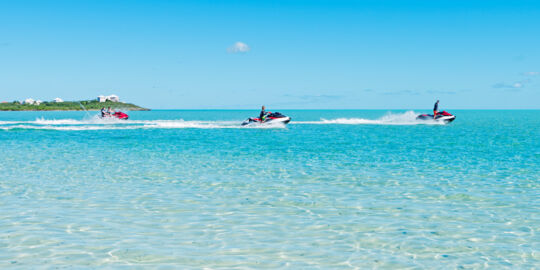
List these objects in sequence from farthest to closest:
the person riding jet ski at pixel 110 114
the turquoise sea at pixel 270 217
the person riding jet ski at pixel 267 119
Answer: the person riding jet ski at pixel 110 114 < the person riding jet ski at pixel 267 119 < the turquoise sea at pixel 270 217

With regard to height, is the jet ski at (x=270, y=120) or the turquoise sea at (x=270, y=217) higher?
the jet ski at (x=270, y=120)

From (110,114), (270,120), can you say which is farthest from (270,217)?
(110,114)

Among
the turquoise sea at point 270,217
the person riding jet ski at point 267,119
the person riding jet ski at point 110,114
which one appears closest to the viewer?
the turquoise sea at point 270,217

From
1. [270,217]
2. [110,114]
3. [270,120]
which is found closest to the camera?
[270,217]

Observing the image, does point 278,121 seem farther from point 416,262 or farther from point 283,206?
point 416,262

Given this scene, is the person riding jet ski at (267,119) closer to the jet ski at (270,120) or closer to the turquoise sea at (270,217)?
the jet ski at (270,120)

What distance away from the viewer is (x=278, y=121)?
56219mm

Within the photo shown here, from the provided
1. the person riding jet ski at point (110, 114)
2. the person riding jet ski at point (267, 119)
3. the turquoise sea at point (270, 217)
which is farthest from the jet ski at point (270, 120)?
the turquoise sea at point (270, 217)

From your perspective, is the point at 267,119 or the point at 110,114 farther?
the point at 110,114

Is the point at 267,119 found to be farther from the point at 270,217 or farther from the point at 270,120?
the point at 270,217

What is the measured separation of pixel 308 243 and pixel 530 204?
22.3 feet

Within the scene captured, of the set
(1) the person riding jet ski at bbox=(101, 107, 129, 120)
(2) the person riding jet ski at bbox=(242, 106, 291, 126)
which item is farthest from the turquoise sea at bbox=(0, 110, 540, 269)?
(1) the person riding jet ski at bbox=(101, 107, 129, 120)

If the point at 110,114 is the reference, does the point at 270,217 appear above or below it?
below

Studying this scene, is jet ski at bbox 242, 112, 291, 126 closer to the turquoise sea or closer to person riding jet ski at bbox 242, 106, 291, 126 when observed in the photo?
person riding jet ski at bbox 242, 106, 291, 126
